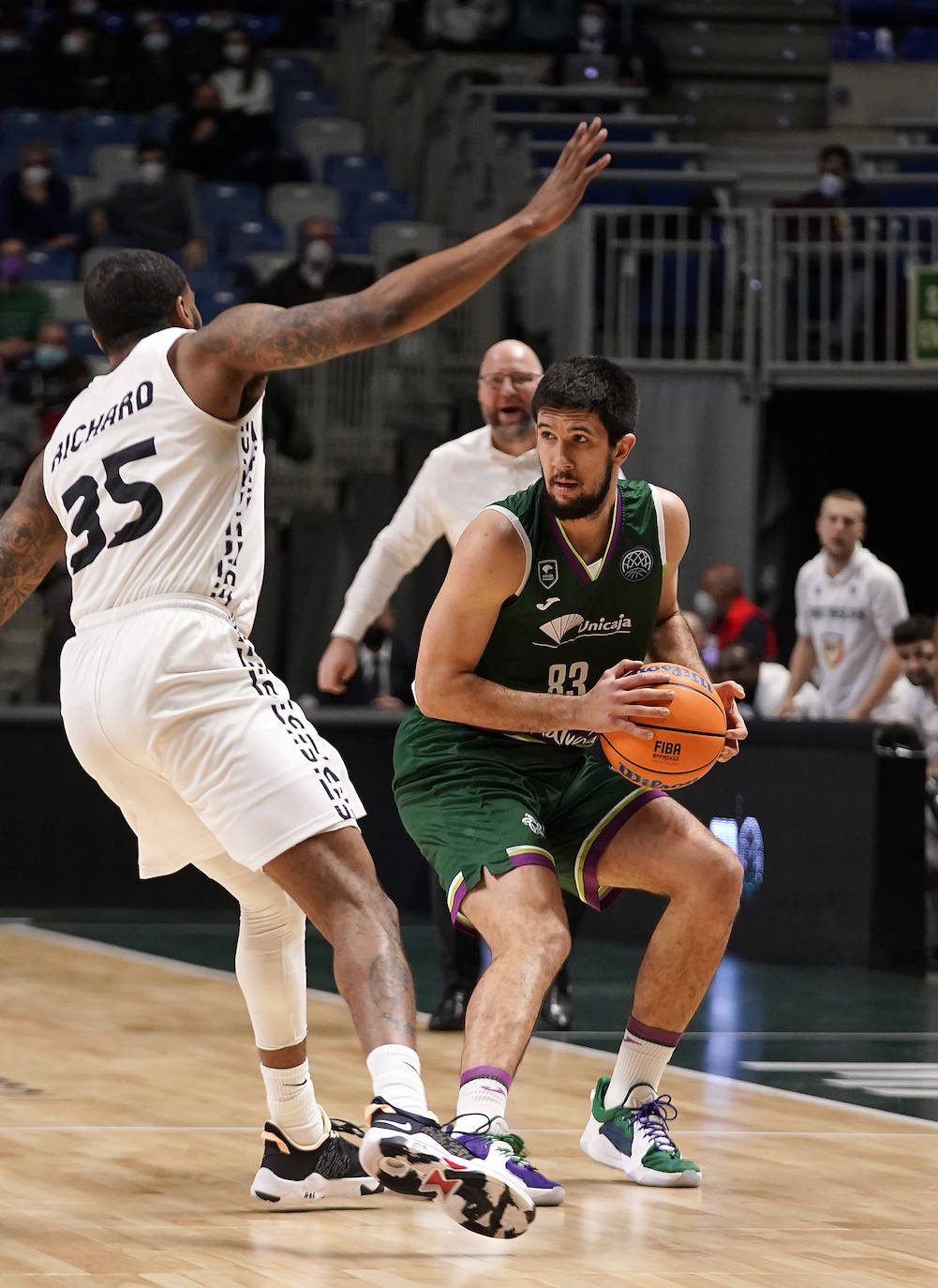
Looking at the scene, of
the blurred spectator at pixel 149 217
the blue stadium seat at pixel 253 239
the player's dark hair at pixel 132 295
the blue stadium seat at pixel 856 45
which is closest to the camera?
the player's dark hair at pixel 132 295

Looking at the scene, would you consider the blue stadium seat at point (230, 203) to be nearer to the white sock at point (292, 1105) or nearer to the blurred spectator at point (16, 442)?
the blurred spectator at point (16, 442)

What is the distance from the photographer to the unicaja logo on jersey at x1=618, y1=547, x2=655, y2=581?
4.72 meters

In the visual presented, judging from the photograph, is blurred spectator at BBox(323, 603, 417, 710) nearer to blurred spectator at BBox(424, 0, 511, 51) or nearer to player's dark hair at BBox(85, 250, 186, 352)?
blurred spectator at BBox(424, 0, 511, 51)

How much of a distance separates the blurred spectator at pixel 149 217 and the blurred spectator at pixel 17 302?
3.49ft

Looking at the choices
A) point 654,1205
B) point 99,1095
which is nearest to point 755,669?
point 99,1095

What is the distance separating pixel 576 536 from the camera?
4691 mm

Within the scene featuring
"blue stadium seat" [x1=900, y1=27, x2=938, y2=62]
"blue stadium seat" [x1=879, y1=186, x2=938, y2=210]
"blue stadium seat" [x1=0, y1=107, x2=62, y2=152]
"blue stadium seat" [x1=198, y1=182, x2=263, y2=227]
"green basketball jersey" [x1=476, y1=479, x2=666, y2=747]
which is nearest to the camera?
"green basketball jersey" [x1=476, y1=479, x2=666, y2=747]

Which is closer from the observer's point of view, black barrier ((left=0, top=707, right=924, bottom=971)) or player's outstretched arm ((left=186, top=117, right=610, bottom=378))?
player's outstretched arm ((left=186, top=117, right=610, bottom=378))

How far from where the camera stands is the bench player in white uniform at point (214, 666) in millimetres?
3910

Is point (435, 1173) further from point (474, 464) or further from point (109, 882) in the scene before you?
point (109, 882)

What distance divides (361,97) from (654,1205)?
13819mm

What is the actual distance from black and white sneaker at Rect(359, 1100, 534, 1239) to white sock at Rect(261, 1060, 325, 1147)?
0.83 m

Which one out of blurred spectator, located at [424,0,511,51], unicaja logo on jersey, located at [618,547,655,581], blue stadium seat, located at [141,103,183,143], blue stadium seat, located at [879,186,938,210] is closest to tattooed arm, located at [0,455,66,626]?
unicaja logo on jersey, located at [618,547,655,581]

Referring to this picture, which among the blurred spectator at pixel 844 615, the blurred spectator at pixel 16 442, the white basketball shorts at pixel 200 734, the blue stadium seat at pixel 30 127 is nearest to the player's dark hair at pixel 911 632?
the blurred spectator at pixel 844 615
